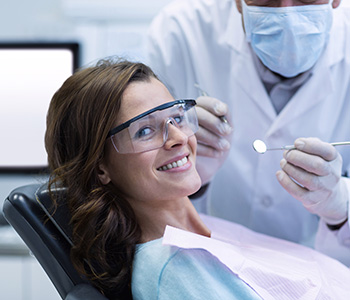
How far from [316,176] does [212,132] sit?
0.38 meters

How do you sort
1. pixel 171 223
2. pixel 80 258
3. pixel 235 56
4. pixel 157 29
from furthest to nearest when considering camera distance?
pixel 157 29 < pixel 235 56 < pixel 171 223 < pixel 80 258

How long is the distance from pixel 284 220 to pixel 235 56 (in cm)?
66

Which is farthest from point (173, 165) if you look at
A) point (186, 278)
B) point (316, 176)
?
point (316, 176)

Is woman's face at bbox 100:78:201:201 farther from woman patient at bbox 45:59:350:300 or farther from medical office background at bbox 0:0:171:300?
medical office background at bbox 0:0:171:300

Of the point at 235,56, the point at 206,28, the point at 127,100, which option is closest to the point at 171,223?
the point at 127,100

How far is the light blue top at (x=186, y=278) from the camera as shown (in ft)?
4.09

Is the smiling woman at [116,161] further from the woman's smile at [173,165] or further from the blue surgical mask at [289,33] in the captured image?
the blue surgical mask at [289,33]

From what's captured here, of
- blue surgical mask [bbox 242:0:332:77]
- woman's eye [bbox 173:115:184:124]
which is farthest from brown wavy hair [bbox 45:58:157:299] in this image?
blue surgical mask [bbox 242:0:332:77]

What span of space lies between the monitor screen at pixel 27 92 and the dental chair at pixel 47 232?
1.72 m

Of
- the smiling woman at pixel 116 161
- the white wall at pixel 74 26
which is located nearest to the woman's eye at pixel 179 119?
the smiling woman at pixel 116 161

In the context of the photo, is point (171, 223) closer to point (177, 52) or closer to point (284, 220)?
point (284, 220)

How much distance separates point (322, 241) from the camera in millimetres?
1758

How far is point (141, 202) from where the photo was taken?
1484 millimetres

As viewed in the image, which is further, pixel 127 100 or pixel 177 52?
pixel 177 52
